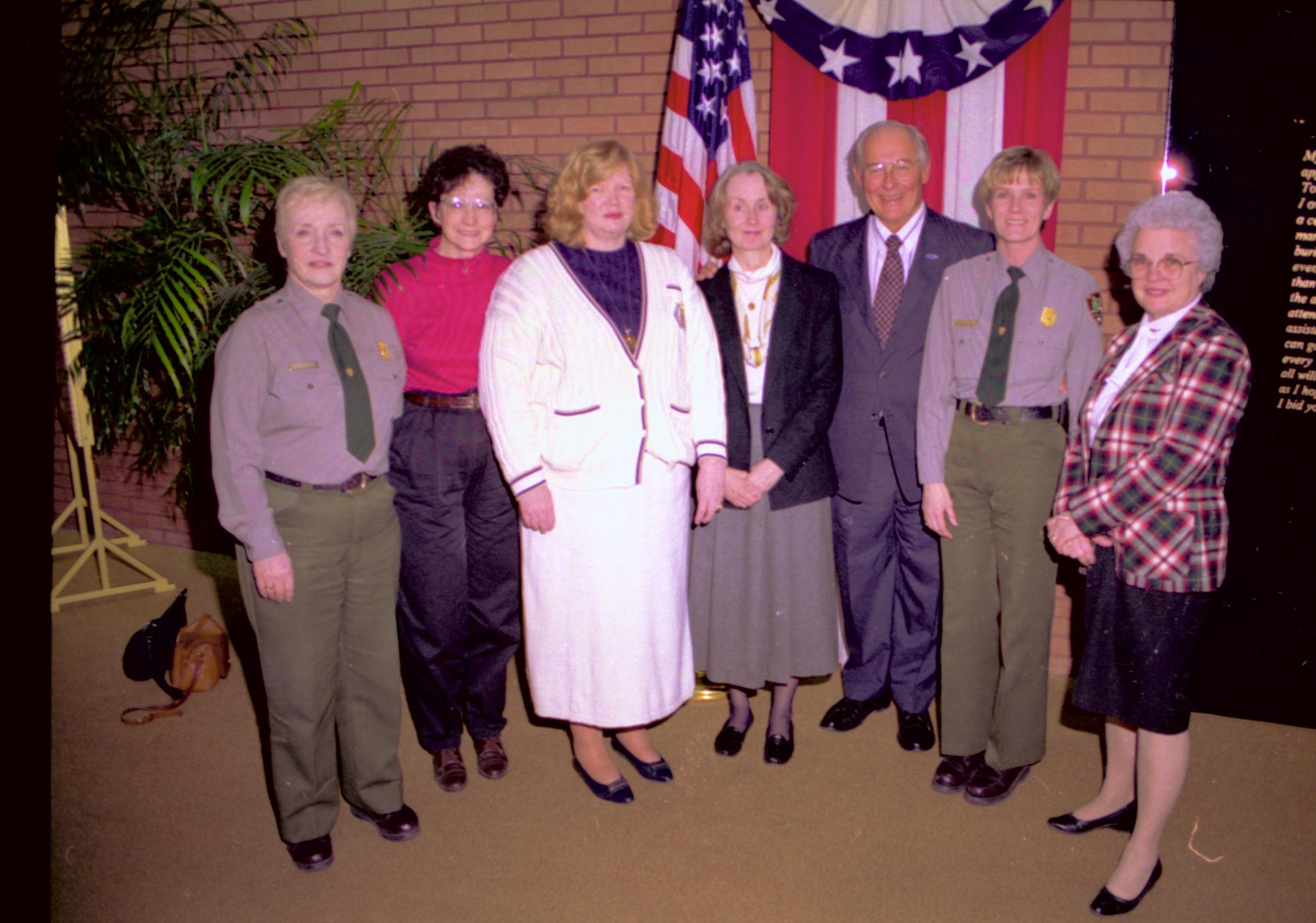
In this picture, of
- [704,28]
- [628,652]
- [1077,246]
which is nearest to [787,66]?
[704,28]

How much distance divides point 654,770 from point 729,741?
30 centimetres

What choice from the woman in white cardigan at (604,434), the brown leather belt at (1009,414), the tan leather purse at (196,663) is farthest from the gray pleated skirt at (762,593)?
the tan leather purse at (196,663)

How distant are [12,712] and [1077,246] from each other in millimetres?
3593

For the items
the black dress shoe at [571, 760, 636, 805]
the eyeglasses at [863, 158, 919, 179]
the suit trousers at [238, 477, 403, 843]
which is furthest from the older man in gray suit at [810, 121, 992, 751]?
the suit trousers at [238, 477, 403, 843]

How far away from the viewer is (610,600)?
101 inches

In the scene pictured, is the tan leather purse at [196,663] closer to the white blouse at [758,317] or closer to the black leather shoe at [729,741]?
the black leather shoe at [729,741]

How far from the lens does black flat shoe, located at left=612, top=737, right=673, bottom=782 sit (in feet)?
9.35

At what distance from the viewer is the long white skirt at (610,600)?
2.53 m

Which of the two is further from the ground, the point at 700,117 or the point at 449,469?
the point at 700,117

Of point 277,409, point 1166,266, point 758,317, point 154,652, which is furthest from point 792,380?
point 154,652

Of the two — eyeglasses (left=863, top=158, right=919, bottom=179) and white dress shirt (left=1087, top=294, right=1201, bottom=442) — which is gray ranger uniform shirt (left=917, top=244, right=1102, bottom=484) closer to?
white dress shirt (left=1087, top=294, right=1201, bottom=442)

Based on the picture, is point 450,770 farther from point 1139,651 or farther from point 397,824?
point 1139,651

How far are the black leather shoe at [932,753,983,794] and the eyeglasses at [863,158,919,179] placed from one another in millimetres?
1817

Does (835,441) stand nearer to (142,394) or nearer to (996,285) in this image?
(996,285)
